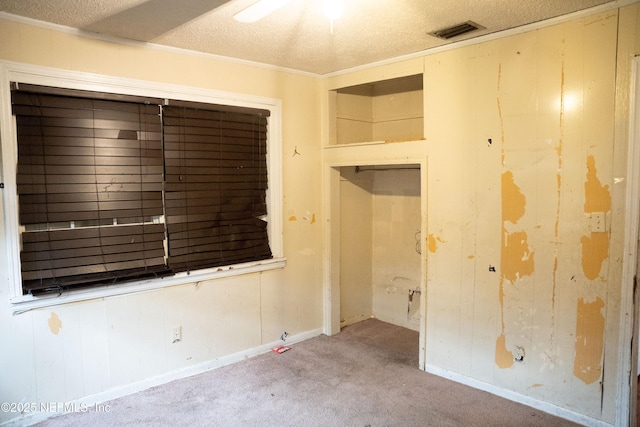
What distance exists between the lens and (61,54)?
8.57ft

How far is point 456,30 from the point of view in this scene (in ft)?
9.03

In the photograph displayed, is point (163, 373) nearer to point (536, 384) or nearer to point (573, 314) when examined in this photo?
point (536, 384)

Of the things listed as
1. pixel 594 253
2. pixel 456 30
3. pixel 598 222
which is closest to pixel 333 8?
pixel 456 30

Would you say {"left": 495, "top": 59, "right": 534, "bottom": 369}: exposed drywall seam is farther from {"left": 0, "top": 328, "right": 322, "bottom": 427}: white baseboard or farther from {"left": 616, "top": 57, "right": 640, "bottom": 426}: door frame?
{"left": 0, "top": 328, "right": 322, "bottom": 427}: white baseboard

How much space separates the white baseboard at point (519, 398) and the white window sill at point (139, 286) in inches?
62.3

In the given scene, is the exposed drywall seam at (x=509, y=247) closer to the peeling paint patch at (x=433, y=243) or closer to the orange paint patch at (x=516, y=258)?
the orange paint patch at (x=516, y=258)

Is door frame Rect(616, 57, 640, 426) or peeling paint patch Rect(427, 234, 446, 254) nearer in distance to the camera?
door frame Rect(616, 57, 640, 426)

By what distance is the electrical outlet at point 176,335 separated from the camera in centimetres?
314

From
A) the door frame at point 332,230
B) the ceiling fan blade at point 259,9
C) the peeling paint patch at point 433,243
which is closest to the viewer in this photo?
the ceiling fan blade at point 259,9

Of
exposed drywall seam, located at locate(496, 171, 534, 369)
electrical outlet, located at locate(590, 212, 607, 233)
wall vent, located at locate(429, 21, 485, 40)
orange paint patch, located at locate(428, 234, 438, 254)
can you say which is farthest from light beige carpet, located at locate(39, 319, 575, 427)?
wall vent, located at locate(429, 21, 485, 40)

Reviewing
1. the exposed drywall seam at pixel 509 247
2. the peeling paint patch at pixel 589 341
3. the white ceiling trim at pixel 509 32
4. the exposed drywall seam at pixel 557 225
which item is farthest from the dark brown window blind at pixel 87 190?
the peeling paint patch at pixel 589 341

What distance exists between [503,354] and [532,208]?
1.01m

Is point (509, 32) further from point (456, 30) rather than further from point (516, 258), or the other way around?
point (516, 258)

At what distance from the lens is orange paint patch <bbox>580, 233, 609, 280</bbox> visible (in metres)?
2.46
